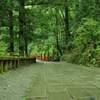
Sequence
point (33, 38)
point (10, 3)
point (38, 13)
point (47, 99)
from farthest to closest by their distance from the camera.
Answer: point (33, 38), point (38, 13), point (10, 3), point (47, 99)

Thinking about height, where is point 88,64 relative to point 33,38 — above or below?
below

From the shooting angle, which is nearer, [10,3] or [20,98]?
[20,98]

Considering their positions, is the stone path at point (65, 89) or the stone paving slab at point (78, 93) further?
the stone paving slab at point (78, 93)

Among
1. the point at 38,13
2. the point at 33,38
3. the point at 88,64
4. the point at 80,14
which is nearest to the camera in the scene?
Answer: the point at 88,64

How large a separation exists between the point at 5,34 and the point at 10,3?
2.76 metres

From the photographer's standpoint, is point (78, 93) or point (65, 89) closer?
point (78, 93)

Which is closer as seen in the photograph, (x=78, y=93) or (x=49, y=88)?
(x=78, y=93)

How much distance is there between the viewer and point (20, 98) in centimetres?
240

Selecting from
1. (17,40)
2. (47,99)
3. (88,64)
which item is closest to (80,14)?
(88,64)

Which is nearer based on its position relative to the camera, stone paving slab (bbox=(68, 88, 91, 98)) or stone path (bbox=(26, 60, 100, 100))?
stone path (bbox=(26, 60, 100, 100))

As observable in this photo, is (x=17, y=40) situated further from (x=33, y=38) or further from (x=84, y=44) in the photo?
(x=84, y=44)

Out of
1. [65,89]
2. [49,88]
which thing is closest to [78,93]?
[65,89]

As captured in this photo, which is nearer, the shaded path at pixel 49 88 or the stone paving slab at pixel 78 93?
the shaded path at pixel 49 88

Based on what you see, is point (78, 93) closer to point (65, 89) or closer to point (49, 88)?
point (65, 89)
